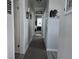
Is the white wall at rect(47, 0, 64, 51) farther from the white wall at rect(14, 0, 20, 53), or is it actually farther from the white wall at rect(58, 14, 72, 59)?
the white wall at rect(58, 14, 72, 59)

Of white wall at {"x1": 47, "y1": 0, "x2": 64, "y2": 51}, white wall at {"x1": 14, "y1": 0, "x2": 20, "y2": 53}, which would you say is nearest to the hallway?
white wall at {"x1": 47, "y1": 0, "x2": 64, "y2": 51}

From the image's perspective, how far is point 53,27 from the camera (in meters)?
5.18

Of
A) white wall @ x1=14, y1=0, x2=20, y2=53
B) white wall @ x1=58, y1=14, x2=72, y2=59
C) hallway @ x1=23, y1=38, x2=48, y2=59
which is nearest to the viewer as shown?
white wall @ x1=58, y1=14, x2=72, y2=59

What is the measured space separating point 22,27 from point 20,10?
0.69 metres

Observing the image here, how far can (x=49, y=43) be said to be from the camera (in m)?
5.23

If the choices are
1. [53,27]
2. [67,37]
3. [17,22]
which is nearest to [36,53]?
[53,27]

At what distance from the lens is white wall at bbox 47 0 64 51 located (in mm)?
5070

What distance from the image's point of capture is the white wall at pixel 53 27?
16.6 feet

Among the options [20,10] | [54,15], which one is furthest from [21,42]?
[54,15]

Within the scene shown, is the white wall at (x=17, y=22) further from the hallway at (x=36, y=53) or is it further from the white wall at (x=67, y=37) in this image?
the white wall at (x=67, y=37)

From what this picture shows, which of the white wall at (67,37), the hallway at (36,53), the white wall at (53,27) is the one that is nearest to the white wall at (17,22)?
the hallway at (36,53)

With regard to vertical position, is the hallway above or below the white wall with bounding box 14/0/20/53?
below

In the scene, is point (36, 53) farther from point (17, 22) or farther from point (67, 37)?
point (67, 37)
